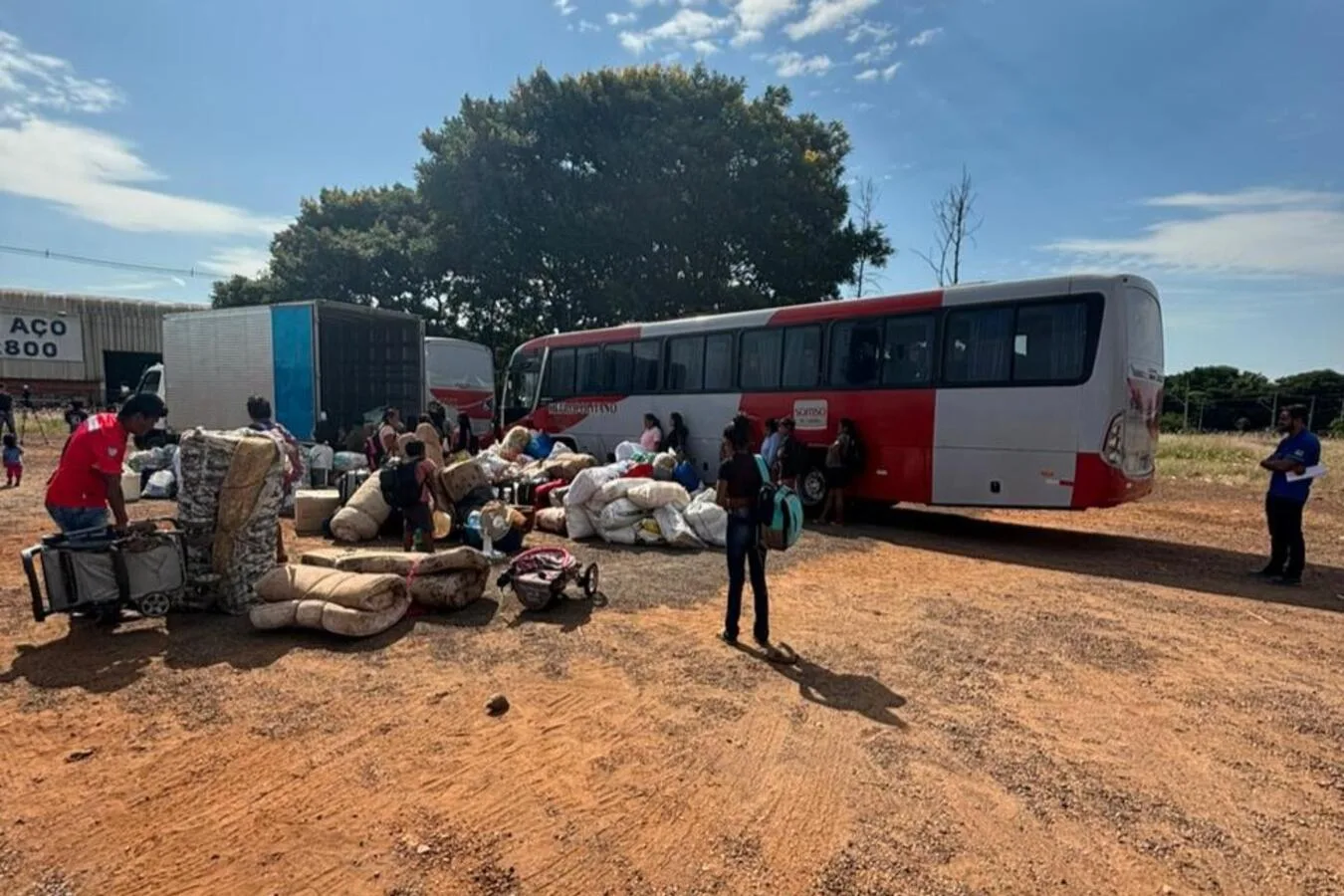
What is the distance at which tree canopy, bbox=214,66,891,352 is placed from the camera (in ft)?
76.5

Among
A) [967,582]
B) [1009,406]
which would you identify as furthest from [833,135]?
[967,582]

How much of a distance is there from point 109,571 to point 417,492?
9.23ft

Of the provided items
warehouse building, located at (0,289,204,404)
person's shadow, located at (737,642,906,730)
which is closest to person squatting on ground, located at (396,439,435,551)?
person's shadow, located at (737,642,906,730)

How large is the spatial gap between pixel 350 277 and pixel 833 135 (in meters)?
17.9

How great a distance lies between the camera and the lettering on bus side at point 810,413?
1120 centimetres

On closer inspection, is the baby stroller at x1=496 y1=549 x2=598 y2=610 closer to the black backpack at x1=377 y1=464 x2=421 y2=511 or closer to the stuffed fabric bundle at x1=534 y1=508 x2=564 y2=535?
the black backpack at x1=377 y1=464 x2=421 y2=511

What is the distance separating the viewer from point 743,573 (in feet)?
17.8

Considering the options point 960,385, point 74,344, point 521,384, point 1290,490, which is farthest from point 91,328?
point 1290,490

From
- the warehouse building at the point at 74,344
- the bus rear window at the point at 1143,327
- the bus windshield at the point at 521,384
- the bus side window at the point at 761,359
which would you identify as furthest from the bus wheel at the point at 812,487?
the warehouse building at the point at 74,344

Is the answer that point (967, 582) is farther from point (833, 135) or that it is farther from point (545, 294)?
point (833, 135)

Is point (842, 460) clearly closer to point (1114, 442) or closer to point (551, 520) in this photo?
point (1114, 442)

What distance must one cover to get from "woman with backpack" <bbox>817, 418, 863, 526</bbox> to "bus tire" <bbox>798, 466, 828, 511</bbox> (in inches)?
12.0

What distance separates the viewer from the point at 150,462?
13328 millimetres

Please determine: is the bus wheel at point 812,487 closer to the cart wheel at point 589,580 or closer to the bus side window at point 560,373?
the cart wheel at point 589,580
